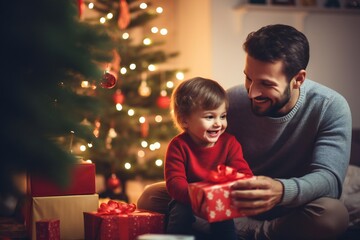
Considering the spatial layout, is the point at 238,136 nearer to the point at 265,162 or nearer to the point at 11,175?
the point at 265,162

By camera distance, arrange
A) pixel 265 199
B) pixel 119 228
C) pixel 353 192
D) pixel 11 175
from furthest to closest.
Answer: pixel 353 192, pixel 119 228, pixel 265 199, pixel 11 175

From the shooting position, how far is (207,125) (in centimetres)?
227

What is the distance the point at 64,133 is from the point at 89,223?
4.04 feet

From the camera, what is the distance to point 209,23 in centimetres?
457

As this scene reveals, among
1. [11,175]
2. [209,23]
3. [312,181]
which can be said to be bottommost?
[312,181]

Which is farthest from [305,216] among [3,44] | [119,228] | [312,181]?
[3,44]

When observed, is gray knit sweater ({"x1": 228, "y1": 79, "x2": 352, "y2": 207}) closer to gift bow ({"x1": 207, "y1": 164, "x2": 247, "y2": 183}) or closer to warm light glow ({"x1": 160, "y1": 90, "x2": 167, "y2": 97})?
gift bow ({"x1": 207, "y1": 164, "x2": 247, "y2": 183})

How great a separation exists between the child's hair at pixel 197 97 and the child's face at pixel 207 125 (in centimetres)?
2

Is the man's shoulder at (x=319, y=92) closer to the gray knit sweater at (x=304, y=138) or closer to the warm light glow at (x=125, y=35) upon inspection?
the gray knit sweater at (x=304, y=138)

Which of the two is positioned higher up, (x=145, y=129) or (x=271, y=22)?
(x=271, y=22)

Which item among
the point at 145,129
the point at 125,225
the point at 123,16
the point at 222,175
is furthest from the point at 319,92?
the point at 145,129

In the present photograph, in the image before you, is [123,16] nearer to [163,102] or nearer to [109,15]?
[109,15]

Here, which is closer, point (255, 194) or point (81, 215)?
point (255, 194)

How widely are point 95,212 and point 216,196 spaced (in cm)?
61
